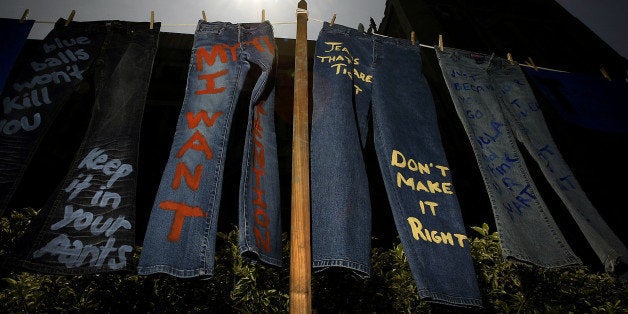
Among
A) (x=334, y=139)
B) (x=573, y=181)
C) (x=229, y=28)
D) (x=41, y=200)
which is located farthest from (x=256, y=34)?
(x=41, y=200)

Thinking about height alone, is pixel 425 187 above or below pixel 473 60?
below

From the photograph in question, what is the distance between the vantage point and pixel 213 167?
81.9 inches

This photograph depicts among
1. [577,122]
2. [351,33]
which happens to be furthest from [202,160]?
[577,122]

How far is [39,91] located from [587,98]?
17.3ft

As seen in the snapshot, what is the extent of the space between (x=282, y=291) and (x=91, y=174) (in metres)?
1.78

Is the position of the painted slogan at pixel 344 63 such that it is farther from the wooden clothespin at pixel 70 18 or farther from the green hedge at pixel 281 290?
the wooden clothespin at pixel 70 18

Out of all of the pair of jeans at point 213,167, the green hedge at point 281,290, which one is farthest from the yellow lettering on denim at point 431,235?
the pair of jeans at point 213,167

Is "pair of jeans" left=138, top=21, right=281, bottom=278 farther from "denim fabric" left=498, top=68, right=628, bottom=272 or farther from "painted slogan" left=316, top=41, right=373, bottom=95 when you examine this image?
"denim fabric" left=498, top=68, right=628, bottom=272

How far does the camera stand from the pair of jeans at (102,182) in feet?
5.76

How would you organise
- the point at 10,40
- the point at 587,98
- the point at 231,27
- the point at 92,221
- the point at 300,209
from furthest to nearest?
the point at 587,98 → the point at 231,27 → the point at 10,40 → the point at 92,221 → the point at 300,209

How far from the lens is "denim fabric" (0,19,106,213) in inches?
84.6

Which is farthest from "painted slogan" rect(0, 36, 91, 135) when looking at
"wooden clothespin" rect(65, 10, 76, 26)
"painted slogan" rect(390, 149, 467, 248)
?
"painted slogan" rect(390, 149, 467, 248)

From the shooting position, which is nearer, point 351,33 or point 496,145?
point 496,145

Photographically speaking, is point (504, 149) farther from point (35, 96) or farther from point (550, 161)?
point (35, 96)
